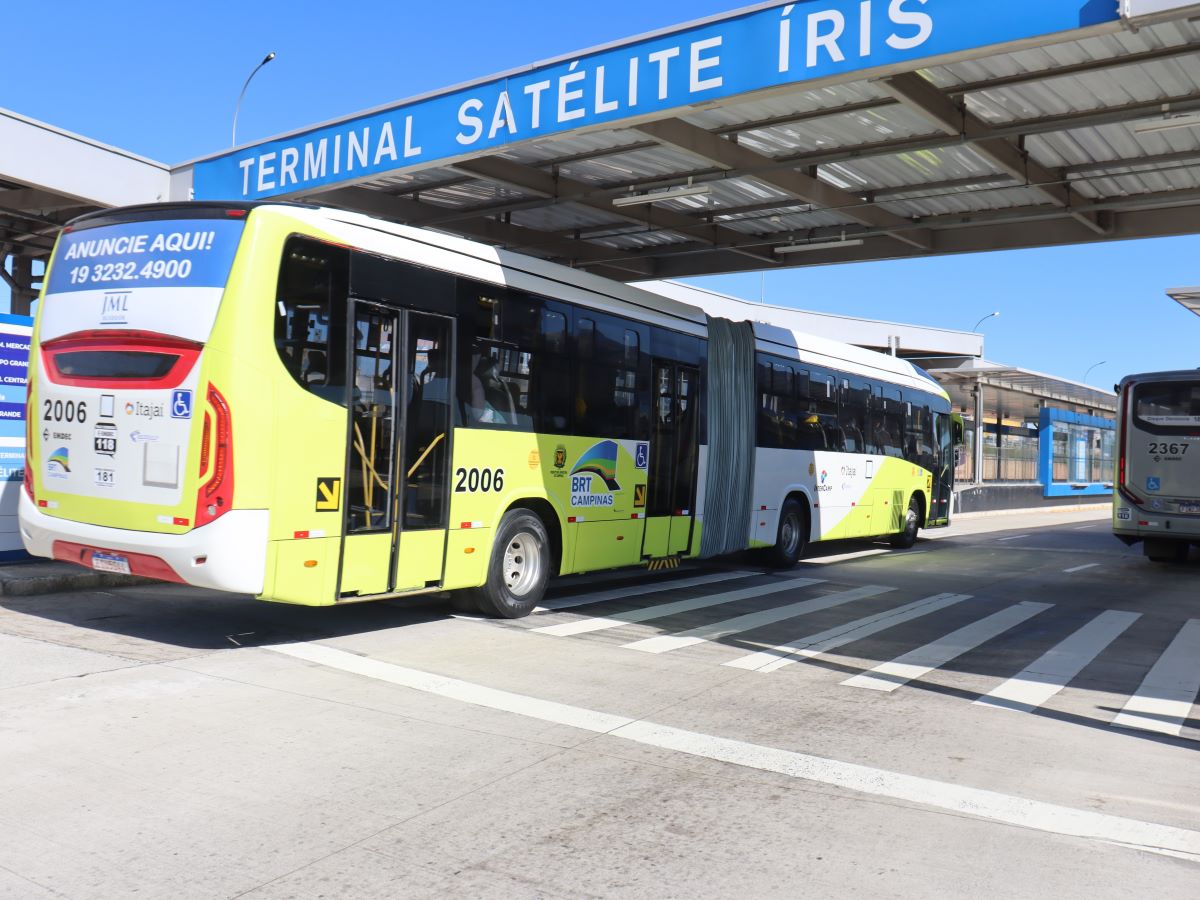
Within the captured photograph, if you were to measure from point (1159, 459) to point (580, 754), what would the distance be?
16436 mm

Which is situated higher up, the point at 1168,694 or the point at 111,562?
the point at 111,562

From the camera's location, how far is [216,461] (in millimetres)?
7277

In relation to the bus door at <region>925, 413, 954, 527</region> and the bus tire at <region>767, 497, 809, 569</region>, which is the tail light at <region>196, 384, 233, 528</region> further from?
the bus door at <region>925, 413, 954, 527</region>

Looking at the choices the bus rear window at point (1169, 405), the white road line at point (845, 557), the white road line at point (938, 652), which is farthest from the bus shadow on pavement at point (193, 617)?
the bus rear window at point (1169, 405)

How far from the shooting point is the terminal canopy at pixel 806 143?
8539mm

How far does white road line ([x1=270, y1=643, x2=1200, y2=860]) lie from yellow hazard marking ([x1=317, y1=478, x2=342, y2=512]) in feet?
4.49

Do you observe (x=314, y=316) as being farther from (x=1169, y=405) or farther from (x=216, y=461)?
(x=1169, y=405)

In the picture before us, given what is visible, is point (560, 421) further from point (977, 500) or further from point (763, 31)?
point (977, 500)

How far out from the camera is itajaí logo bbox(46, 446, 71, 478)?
809cm

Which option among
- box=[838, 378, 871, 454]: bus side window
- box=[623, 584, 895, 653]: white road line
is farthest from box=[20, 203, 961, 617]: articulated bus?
box=[838, 378, 871, 454]: bus side window

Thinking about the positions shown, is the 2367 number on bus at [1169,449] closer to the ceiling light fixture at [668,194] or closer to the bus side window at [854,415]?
the bus side window at [854,415]

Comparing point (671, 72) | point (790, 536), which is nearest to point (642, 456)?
point (671, 72)

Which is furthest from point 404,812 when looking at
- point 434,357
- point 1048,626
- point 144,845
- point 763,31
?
point 1048,626

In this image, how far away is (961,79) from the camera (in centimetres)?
979
